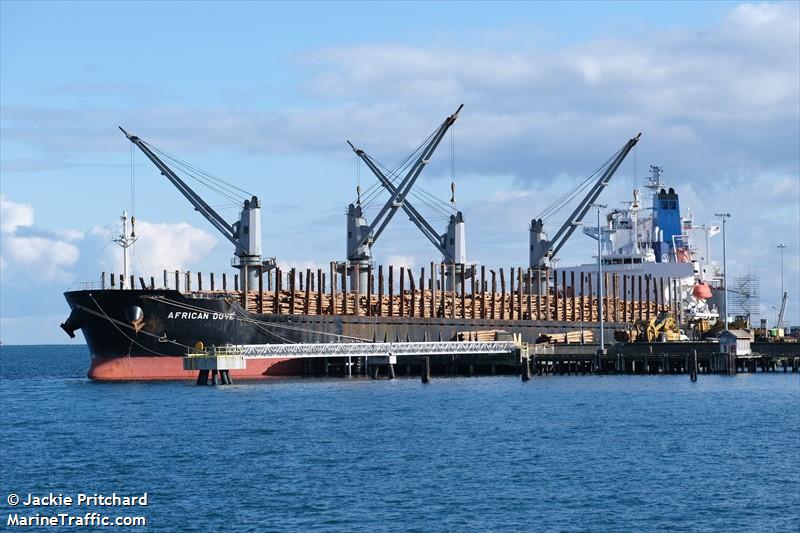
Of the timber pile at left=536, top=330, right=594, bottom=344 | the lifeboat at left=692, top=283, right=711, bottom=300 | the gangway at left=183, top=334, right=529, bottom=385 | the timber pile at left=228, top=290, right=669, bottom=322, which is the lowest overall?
the gangway at left=183, top=334, right=529, bottom=385

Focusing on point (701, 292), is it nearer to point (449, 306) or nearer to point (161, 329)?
point (449, 306)

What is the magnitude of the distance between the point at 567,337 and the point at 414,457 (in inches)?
2086

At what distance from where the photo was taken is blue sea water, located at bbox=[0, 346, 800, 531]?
31641 millimetres

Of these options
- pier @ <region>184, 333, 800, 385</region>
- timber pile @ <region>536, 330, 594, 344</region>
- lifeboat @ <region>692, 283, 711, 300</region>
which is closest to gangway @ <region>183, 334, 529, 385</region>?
pier @ <region>184, 333, 800, 385</region>

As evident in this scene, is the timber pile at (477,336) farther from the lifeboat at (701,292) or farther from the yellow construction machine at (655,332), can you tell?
the lifeboat at (701,292)

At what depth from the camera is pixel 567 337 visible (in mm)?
92125

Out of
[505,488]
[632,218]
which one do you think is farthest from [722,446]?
[632,218]

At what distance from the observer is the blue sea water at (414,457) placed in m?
31.6

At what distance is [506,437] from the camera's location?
151ft

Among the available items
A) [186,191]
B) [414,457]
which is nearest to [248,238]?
[186,191]

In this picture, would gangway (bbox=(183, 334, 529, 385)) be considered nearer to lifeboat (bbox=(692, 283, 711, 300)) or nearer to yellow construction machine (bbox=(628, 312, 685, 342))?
yellow construction machine (bbox=(628, 312, 685, 342))

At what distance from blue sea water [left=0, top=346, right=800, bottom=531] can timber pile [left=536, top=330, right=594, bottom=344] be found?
2447 centimetres

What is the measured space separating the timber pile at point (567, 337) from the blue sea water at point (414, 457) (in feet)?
80.3

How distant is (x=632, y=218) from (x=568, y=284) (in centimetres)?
1048
